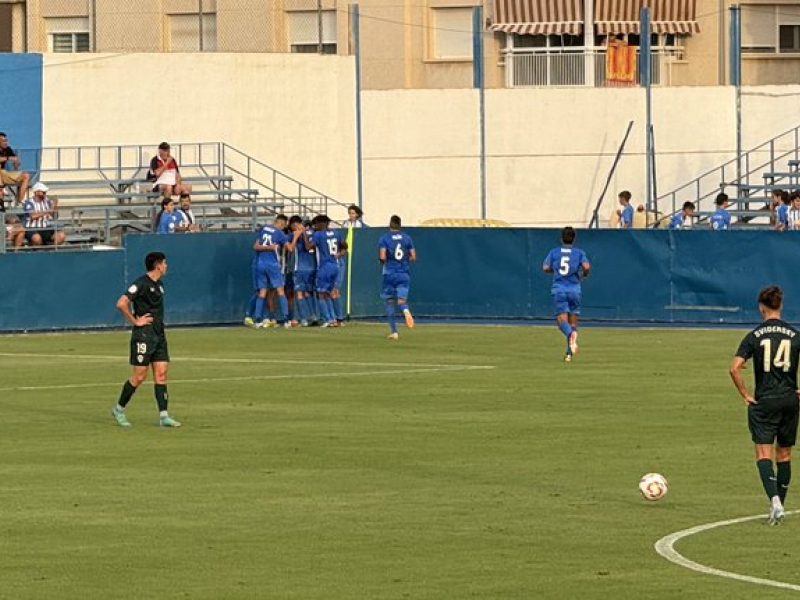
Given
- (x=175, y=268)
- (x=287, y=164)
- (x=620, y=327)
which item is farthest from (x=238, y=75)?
(x=620, y=327)

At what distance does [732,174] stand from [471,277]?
1200 centimetres

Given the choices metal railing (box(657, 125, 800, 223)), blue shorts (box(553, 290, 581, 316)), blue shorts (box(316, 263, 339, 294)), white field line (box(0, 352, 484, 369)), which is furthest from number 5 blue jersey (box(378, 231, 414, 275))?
metal railing (box(657, 125, 800, 223))

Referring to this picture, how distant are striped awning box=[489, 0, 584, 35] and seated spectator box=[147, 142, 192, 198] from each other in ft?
67.7

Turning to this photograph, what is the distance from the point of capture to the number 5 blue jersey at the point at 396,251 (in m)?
36.3

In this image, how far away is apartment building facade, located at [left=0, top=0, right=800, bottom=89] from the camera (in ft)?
203

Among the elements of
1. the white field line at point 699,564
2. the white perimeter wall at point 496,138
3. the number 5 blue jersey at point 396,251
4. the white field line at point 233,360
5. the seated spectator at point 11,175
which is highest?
the white perimeter wall at point 496,138

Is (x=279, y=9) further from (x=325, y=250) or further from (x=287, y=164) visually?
(x=325, y=250)

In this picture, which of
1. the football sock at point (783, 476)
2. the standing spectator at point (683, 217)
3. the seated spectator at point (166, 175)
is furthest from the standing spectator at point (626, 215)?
the football sock at point (783, 476)

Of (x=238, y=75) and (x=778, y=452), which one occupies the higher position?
(x=238, y=75)

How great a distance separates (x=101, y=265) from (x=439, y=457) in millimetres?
20235

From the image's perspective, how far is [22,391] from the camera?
2745 centimetres

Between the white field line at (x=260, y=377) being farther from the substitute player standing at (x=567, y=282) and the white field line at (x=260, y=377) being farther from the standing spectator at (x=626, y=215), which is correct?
the standing spectator at (x=626, y=215)

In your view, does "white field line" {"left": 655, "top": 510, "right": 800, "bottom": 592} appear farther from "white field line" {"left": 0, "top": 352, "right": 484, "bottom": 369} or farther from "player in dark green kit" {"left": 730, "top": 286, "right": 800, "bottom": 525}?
"white field line" {"left": 0, "top": 352, "right": 484, "bottom": 369}

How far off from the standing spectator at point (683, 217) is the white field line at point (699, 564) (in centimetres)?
2636
